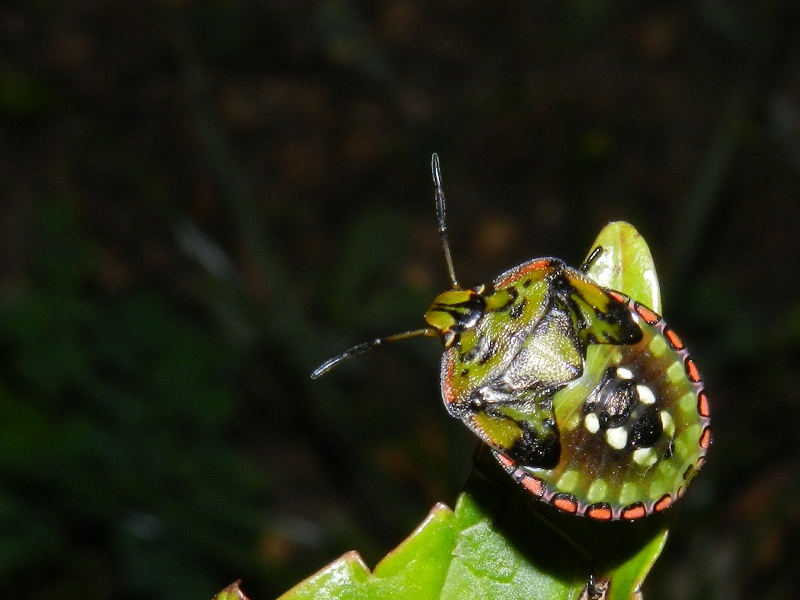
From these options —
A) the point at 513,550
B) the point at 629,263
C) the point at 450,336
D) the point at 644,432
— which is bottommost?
the point at 513,550

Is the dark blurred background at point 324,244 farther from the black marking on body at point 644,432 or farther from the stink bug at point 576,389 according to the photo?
the black marking on body at point 644,432

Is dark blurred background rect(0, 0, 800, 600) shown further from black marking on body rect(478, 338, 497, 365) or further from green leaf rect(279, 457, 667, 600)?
green leaf rect(279, 457, 667, 600)

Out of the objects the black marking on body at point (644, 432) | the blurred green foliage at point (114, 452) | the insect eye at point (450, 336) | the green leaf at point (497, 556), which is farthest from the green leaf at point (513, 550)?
the blurred green foliage at point (114, 452)

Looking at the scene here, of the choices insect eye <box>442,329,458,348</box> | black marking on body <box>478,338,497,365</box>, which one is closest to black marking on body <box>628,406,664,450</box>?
black marking on body <box>478,338,497,365</box>

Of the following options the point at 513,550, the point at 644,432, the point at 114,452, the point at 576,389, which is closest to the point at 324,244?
the point at 114,452

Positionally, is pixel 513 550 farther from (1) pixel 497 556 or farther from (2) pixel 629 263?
(2) pixel 629 263

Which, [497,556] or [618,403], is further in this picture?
[618,403]

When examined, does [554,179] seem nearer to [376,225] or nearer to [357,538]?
[376,225]

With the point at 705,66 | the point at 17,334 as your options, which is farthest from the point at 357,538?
the point at 705,66
